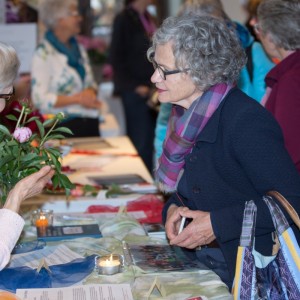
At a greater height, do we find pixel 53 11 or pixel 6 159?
pixel 6 159

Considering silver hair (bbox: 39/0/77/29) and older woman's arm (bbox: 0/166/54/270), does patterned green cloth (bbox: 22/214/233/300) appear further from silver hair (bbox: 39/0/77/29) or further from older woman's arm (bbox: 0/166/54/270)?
silver hair (bbox: 39/0/77/29)

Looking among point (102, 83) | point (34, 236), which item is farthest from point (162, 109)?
point (102, 83)

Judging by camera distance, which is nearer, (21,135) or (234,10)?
(21,135)

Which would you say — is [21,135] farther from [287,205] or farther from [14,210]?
[287,205]

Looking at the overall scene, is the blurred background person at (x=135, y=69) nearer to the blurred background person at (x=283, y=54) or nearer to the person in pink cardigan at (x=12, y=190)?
the blurred background person at (x=283, y=54)

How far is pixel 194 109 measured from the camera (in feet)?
8.55

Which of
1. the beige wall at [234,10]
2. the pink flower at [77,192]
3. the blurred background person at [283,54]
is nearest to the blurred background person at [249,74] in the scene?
the blurred background person at [283,54]

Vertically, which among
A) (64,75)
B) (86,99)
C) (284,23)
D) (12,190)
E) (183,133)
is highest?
(284,23)

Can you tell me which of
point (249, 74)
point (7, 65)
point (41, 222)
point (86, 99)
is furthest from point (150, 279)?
point (86, 99)

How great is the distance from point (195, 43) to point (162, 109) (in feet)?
4.76

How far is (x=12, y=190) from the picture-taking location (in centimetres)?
240

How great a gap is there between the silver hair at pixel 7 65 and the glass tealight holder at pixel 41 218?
0.65 metres

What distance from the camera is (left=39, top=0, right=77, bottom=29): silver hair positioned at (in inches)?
217

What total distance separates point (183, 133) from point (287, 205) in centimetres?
53
